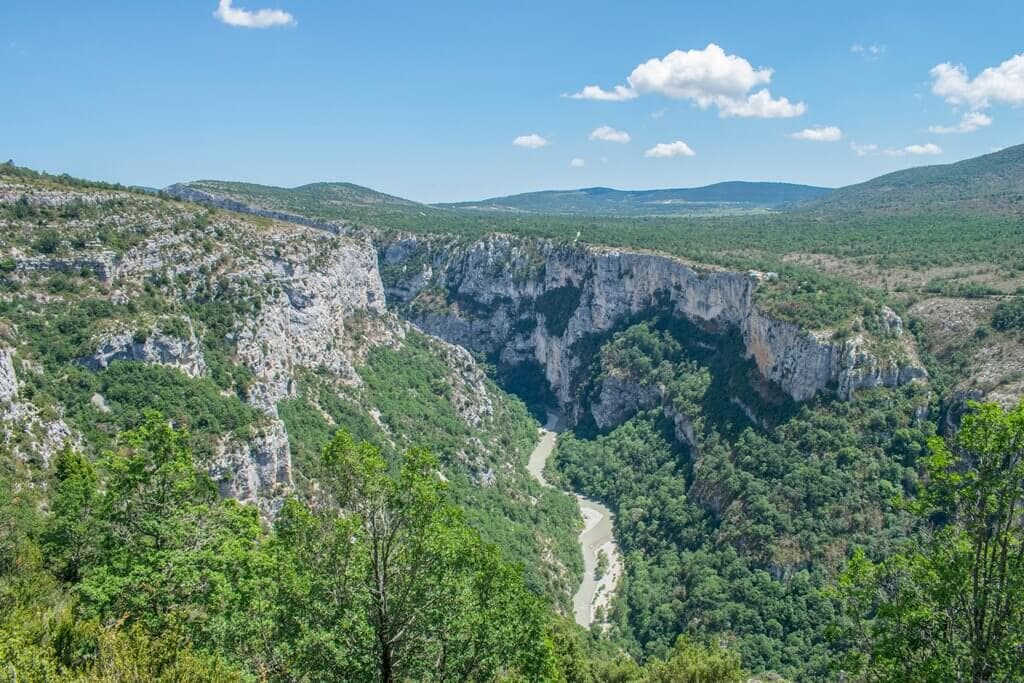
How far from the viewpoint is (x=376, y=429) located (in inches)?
2768

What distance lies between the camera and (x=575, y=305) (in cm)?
13238

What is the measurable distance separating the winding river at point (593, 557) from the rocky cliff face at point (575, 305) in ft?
92.1

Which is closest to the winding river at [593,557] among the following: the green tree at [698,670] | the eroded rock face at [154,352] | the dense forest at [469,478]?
the dense forest at [469,478]

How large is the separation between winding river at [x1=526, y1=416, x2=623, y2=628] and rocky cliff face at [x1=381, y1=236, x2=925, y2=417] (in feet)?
92.1

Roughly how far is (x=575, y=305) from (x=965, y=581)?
117 meters

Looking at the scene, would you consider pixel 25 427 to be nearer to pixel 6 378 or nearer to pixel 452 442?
pixel 6 378

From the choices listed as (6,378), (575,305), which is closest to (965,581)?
(6,378)

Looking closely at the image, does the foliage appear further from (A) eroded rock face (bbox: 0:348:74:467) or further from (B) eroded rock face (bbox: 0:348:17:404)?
(B) eroded rock face (bbox: 0:348:17:404)

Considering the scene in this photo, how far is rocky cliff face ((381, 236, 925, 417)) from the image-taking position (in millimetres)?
77312

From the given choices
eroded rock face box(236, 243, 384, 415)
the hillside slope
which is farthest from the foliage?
eroded rock face box(236, 243, 384, 415)

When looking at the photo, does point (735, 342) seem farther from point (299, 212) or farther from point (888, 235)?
point (299, 212)

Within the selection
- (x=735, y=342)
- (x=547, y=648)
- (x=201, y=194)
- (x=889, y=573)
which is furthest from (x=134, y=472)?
(x=201, y=194)

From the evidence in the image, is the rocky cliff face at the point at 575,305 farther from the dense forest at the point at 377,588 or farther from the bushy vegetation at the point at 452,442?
the dense forest at the point at 377,588

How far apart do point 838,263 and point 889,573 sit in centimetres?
10485
